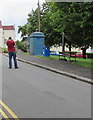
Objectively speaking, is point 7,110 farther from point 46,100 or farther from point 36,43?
point 36,43

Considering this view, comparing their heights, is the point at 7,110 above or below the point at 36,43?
below

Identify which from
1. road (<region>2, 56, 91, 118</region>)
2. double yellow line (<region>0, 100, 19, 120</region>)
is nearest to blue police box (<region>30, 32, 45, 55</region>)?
road (<region>2, 56, 91, 118</region>)

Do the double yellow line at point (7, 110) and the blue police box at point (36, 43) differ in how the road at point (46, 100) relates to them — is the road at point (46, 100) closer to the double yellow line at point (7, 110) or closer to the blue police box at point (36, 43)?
the double yellow line at point (7, 110)

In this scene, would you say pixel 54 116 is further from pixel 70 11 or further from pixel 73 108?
pixel 70 11

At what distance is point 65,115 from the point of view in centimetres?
540

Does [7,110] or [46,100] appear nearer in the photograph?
[7,110]

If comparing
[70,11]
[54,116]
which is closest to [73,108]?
[54,116]

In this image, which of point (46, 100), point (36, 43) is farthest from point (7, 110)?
point (36, 43)

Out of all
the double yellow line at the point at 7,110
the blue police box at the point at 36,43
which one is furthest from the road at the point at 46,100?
the blue police box at the point at 36,43

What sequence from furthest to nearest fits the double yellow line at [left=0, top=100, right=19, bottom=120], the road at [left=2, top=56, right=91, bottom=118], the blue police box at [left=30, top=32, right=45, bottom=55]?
the blue police box at [left=30, top=32, right=45, bottom=55] < the road at [left=2, top=56, right=91, bottom=118] < the double yellow line at [left=0, top=100, right=19, bottom=120]

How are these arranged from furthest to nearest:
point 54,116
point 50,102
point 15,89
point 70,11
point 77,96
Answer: point 70,11, point 15,89, point 77,96, point 50,102, point 54,116

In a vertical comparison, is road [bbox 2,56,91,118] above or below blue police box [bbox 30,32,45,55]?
below

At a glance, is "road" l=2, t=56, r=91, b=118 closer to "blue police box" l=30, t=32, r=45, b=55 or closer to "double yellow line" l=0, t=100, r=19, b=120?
"double yellow line" l=0, t=100, r=19, b=120

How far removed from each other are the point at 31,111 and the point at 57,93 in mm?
2055
